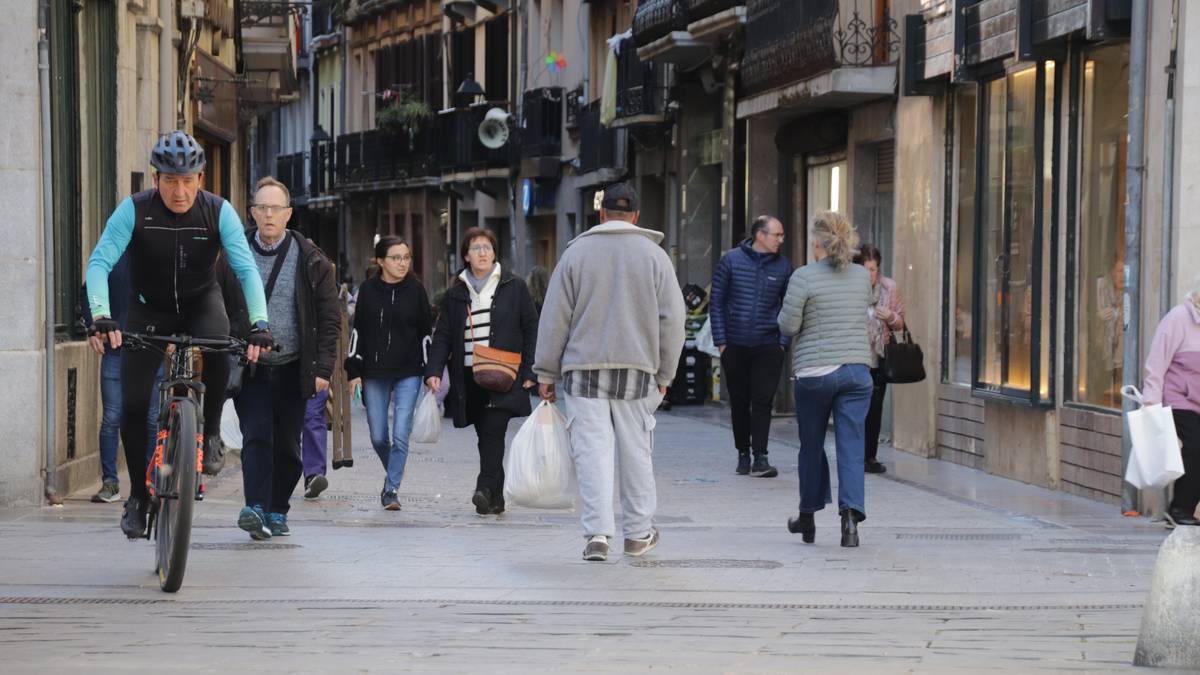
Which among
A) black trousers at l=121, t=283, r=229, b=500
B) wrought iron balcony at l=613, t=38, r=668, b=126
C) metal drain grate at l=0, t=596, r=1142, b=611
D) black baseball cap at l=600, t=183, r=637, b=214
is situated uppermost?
wrought iron balcony at l=613, t=38, r=668, b=126

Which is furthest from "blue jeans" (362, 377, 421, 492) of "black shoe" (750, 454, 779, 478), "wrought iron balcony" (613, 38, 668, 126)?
"wrought iron balcony" (613, 38, 668, 126)

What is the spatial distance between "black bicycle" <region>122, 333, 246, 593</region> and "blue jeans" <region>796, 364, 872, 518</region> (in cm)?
348

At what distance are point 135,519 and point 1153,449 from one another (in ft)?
18.9

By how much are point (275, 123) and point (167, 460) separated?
194ft

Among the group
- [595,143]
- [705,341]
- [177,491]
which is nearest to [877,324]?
[705,341]

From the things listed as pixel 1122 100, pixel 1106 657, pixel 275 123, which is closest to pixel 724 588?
pixel 1106 657

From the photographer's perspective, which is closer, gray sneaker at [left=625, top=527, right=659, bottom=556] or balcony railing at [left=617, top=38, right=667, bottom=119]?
gray sneaker at [left=625, top=527, right=659, bottom=556]

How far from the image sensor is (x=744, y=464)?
1728cm

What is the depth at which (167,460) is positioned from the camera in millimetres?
9703

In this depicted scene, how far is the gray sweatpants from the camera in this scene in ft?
36.3

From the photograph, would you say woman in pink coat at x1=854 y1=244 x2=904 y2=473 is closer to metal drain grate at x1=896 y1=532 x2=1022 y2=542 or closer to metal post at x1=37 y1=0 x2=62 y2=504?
metal drain grate at x1=896 y1=532 x2=1022 y2=542

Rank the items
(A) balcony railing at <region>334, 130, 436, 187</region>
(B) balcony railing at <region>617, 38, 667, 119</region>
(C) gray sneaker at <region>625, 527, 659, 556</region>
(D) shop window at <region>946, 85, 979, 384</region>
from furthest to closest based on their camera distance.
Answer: (A) balcony railing at <region>334, 130, 436, 187</region>, (B) balcony railing at <region>617, 38, 667, 119</region>, (D) shop window at <region>946, 85, 979, 384</region>, (C) gray sneaker at <region>625, 527, 659, 556</region>

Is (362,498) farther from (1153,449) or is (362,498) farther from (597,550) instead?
(1153,449)

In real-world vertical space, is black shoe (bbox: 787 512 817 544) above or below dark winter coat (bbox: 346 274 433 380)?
below
